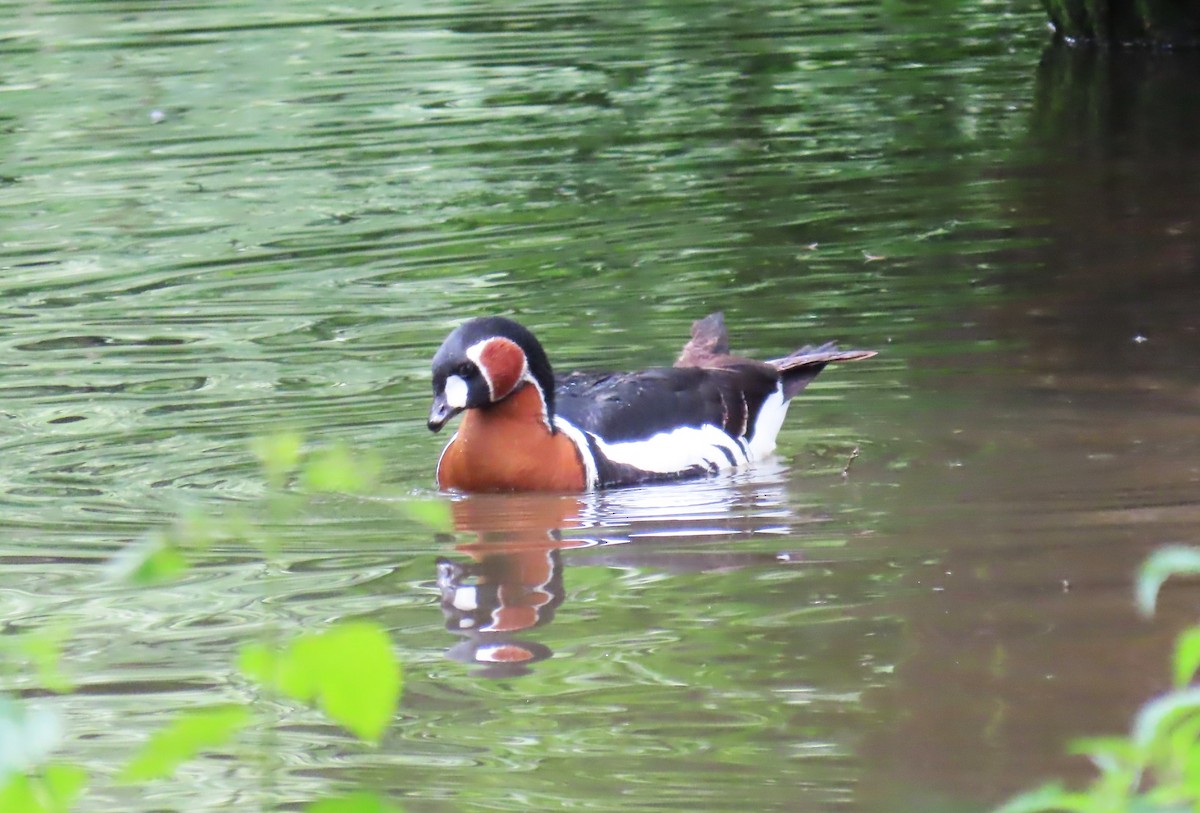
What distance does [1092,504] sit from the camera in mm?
7211

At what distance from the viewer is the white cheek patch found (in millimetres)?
7895

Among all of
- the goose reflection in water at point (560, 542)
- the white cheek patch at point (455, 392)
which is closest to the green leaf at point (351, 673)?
the goose reflection in water at point (560, 542)

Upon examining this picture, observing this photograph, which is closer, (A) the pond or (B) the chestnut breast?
(A) the pond

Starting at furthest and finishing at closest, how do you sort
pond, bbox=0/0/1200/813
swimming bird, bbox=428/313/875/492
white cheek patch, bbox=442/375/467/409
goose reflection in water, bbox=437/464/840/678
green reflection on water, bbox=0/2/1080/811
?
swimming bird, bbox=428/313/875/492 < white cheek patch, bbox=442/375/467/409 < goose reflection in water, bbox=437/464/840/678 < green reflection on water, bbox=0/2/1080/811 < pond, bbox=0/0/1200/813

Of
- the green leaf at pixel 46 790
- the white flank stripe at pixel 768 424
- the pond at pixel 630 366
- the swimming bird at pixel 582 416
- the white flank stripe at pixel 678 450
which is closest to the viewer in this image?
the green leaf at pixel 46 790

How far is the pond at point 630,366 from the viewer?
532 cm

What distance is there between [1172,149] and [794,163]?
8.86 ft

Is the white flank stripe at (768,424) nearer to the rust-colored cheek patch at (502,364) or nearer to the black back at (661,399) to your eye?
the black back at (661,399)

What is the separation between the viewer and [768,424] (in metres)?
8.66

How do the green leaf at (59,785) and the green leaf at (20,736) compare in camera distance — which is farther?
the green leaf at (59,785)

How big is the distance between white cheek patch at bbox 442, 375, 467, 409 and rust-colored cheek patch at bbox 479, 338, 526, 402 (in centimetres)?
14

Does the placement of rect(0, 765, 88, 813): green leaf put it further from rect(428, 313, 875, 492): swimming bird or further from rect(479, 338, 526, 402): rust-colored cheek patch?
rect(479, 338, 526, 402): rust-colored cheek patch

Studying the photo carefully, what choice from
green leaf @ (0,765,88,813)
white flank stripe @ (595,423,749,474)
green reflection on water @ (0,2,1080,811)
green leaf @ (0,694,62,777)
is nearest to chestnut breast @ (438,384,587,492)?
white flank stripe @ (595,423,749,474)

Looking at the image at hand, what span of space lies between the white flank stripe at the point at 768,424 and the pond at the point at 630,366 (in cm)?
18
